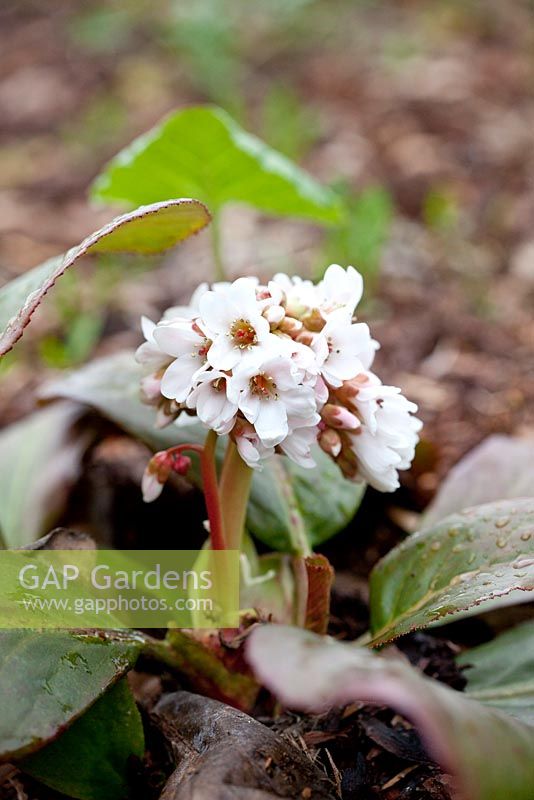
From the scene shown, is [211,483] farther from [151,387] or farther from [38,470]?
[38,470]

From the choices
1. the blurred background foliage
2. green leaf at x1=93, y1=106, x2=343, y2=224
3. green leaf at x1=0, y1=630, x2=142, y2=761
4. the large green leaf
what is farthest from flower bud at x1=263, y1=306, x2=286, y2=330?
green leaf at x1=93, y1=106, x2=343, y2=224

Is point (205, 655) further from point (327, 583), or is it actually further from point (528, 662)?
point (528, 662)

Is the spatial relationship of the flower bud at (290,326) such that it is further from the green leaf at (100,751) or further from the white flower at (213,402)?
the green leaf at (100,751)

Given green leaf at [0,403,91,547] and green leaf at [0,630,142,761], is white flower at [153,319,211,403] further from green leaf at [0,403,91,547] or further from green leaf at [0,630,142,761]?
green leaf at [0,403,91,547]

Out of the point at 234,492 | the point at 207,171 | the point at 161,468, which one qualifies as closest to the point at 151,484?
the point at 161,468

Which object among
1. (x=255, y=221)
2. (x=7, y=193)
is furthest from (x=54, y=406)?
(x=7, y=193)

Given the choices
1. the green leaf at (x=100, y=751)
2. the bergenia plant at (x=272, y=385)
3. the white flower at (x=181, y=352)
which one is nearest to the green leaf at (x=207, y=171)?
the bergenia plant at (x=272, y=385)
